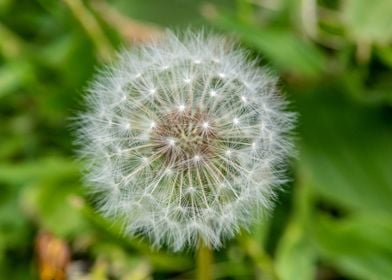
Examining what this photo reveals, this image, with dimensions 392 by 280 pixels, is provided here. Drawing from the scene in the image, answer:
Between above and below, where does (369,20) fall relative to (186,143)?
above

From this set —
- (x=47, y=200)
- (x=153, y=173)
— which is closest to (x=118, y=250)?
(x=47, y=200)

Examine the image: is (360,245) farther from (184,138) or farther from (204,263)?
(184,138)

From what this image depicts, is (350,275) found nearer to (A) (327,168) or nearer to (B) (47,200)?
(A) (327,168)

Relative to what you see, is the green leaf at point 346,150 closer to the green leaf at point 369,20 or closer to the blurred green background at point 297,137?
the blurred green background at point 297,137

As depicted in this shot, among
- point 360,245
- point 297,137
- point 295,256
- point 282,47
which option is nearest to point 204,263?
point 295,256

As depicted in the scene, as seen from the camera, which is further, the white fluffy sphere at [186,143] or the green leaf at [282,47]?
the green leaf at [282,47]

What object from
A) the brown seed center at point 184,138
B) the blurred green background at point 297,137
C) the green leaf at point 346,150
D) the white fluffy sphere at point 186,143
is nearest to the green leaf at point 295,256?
the blurred green background at point 297,137
